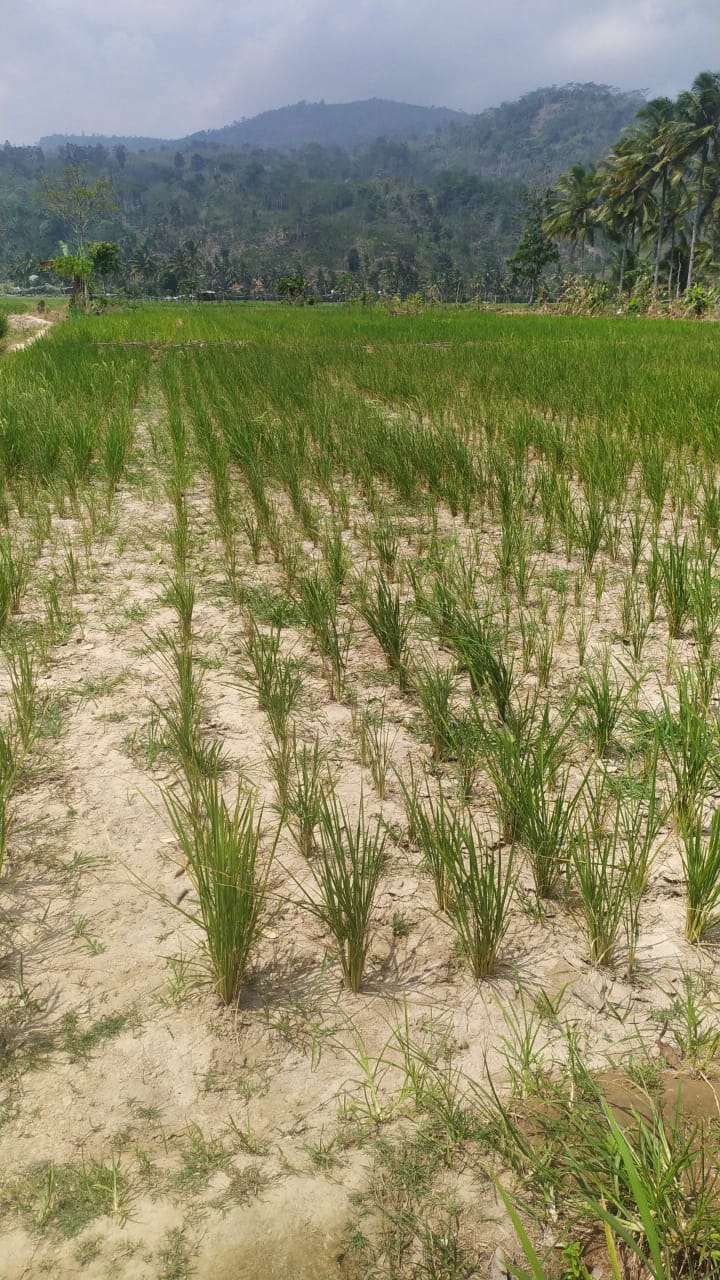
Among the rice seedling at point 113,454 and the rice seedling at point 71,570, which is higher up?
the rice seedling at point 113,454

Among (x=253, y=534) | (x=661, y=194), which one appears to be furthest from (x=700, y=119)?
(x=253, y=534)

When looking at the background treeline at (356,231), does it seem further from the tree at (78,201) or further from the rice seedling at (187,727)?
the rice seedling at (187,727)

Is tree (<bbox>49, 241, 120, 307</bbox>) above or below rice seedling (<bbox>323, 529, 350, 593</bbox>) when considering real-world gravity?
above

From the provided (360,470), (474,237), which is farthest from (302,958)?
(474,237)

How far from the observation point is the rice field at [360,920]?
3.53 feet

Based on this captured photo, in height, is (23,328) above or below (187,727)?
above

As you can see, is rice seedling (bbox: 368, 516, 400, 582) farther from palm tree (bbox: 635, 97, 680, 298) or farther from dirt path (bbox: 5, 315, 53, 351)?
palm tree (bbox: 635, 97, 680, 298)

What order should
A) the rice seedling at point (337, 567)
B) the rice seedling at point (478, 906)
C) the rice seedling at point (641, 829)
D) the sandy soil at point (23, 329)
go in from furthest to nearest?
1. the sandy soil at point (23, 329)
2. the rice seedling at point (337, 567)
3. the rice seedling at point (641, 829)
4. the rice seedling at point (478, 906)

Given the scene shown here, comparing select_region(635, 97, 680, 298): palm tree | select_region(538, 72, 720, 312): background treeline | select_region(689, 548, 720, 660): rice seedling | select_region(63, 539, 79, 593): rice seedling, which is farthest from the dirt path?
select_region(635, 97, 680, 298): palm tree

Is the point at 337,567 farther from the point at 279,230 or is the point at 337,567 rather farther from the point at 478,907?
the point at 279,230

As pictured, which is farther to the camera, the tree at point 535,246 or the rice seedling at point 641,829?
the tree at point 535,246

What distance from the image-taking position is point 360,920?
1.42 m

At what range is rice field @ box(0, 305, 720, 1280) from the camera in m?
1.08

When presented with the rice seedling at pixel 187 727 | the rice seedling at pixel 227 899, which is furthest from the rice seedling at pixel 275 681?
the rice seedling at pixel 227 899
